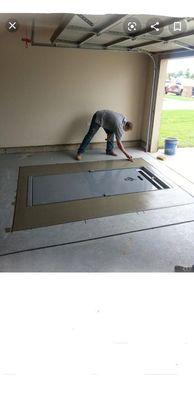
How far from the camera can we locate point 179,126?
10258mm

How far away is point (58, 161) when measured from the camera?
241 inches

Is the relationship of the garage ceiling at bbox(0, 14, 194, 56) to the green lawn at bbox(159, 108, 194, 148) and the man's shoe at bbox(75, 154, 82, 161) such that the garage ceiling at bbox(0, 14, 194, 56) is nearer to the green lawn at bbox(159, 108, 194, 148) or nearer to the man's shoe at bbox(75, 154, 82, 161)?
the man's shoe at bbox(75, 154, 82, 161)

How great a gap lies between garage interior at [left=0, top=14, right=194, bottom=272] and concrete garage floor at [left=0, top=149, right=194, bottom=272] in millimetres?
12

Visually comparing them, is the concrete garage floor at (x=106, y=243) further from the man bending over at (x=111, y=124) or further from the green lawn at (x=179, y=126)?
the green lawn at (x=179, y=126)

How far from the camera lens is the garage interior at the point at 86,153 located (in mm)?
3180

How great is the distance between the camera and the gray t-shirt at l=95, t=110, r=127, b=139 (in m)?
5.72

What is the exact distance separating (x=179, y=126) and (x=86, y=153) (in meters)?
4.94

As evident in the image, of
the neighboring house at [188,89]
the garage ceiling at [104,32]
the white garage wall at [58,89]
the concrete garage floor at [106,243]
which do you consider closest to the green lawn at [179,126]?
the white garage wall at [58,89]

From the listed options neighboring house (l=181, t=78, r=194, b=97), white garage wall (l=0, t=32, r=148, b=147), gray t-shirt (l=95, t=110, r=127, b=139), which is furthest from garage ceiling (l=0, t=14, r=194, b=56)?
neighboring house (l=181, t=78, r=194, b=97)

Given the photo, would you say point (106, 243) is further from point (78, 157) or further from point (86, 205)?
point (78, 157)

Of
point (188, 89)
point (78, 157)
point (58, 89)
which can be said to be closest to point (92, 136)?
point (78, 157)

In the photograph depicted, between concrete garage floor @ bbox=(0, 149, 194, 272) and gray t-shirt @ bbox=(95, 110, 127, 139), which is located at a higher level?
gray t-shirt @ bbox=(95, 110, 127, 139)
